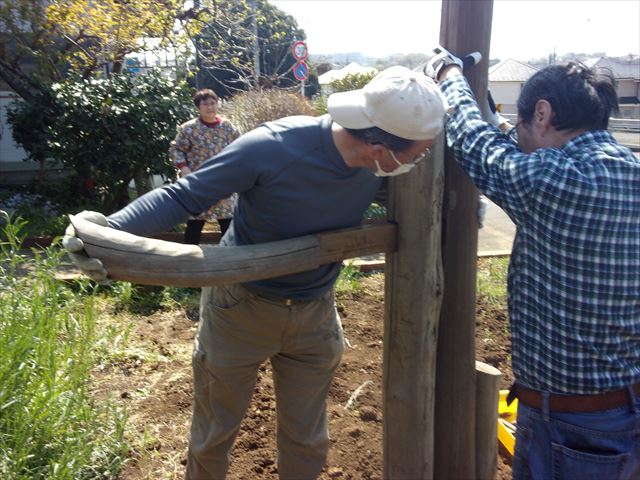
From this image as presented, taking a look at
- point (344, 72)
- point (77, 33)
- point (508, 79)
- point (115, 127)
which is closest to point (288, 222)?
point (115, 127)

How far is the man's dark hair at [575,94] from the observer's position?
1.62m

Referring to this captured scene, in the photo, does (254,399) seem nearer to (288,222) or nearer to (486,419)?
(486,419)

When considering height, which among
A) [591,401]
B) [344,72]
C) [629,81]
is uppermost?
[629,81]

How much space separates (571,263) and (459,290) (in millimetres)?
538

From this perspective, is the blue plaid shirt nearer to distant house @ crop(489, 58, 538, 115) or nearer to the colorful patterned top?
the colorful patterned top

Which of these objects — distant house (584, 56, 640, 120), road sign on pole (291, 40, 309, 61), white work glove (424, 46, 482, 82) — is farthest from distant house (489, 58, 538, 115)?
white work glove (424, 46, 482, 82)

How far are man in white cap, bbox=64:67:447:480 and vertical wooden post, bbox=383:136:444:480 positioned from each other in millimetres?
154

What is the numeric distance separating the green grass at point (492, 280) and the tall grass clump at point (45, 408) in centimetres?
320

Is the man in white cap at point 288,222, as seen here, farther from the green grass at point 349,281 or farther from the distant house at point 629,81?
the distant house at point 629,81

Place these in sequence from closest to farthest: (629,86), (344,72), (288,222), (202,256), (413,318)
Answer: (202,256), (288,222), (413,318), (344,72), (629,86)

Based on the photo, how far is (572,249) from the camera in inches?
61.7

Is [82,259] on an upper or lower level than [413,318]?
upper

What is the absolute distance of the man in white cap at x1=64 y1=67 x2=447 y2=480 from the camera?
161cm

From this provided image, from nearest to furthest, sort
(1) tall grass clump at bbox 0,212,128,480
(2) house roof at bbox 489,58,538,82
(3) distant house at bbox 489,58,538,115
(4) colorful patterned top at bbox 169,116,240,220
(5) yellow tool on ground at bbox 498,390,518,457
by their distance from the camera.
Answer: (1) tall grass clump at bbox 0,212,128,480, (5) yellow tool on ground at bbox 498,390,518,457, (4) colorful patterned top at bbox 169,116,240,220, (3) distant house at bbox 489,58,538,115, (2) house roof at bbox 489,58,538,82
